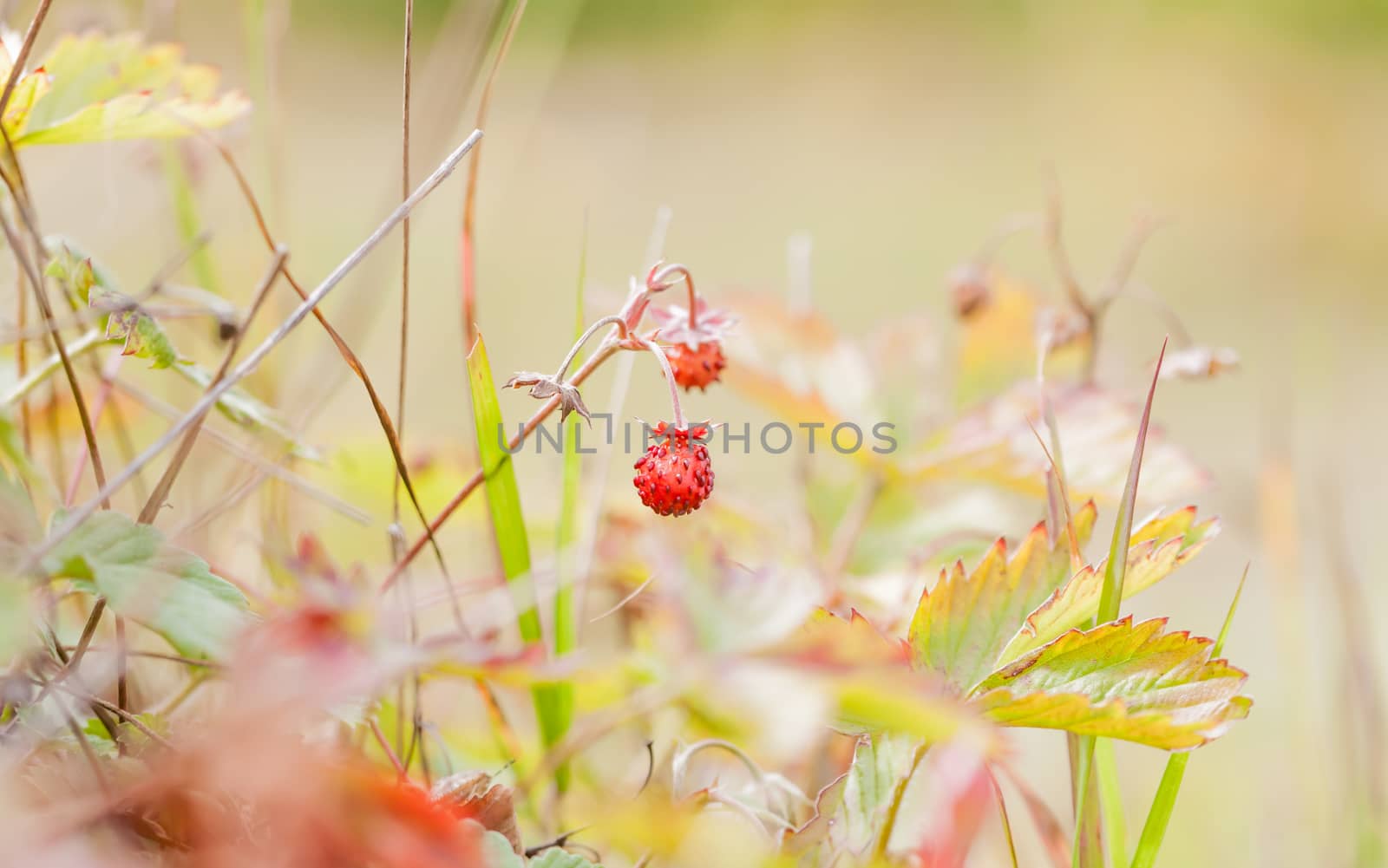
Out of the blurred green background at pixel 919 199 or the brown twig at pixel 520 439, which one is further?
the blurred green background at pixel 919 199

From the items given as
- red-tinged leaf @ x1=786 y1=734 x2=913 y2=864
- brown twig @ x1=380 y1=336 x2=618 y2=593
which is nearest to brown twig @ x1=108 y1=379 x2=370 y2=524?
brown twig @ x1=380 y1=336 x2=618 y2=593

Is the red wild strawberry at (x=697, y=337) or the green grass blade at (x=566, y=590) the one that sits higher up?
the red wild strawberry at (x=697, y=337)

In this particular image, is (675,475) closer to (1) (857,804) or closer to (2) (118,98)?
(1) (857,804)

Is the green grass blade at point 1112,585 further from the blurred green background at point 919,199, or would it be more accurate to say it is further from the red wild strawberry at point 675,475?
the blurred green background at point 919,199

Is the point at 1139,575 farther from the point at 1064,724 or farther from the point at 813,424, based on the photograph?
the point at 813,424

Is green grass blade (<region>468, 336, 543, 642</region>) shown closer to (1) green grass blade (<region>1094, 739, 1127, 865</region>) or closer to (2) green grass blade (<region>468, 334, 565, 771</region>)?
(2) green grass blade (<region>468, 334, 565, 771</region>)

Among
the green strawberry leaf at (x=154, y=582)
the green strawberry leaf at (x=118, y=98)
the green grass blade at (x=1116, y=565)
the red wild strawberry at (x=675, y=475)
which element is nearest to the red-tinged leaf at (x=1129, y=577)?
the green grass blade at (x=1116, y=565)

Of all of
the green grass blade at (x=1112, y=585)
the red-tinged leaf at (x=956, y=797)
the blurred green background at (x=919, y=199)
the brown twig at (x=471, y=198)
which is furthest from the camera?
the blurred green background at (x=919, y=199)
